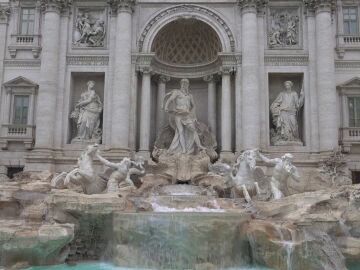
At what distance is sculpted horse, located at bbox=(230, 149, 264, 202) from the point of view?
779 inches

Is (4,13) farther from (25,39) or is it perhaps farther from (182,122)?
(182,122)

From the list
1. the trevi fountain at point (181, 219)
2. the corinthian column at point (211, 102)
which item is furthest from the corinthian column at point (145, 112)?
the corinthian column at point (211, 102)

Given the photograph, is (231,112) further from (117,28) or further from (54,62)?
(54,62)

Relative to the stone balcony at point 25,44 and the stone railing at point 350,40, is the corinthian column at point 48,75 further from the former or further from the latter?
the stone railing at point 350,40

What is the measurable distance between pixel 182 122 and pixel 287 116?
231 inches

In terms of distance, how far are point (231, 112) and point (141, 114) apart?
503 centimetres

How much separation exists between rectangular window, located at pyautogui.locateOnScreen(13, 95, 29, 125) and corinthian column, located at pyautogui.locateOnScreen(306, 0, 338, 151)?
16.5m

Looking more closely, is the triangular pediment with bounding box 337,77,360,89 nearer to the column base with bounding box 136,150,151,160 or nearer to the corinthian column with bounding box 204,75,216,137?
the corinthian column with bounding box 204,75,216,137

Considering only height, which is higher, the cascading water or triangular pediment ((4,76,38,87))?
triangular pediment ((4,76,38,87))

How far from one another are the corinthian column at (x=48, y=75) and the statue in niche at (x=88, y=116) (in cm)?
133

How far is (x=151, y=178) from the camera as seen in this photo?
21766 mm

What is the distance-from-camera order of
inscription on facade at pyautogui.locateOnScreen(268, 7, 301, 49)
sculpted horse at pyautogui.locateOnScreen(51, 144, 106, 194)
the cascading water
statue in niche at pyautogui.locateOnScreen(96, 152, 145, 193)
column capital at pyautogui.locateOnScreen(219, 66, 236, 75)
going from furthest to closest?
inscription on facade at pyautogui.locateOnScreen(268, 7, 301, 49), column capital at pyautogui.locateOnScreen(219, 66, 236, 75), statue in niche at pyautogui.locateOnScreen(96, 152, 145, 193), sculpted horse at pyautogui.locateOnScreen(51, 144, 106, 194), the cascading water

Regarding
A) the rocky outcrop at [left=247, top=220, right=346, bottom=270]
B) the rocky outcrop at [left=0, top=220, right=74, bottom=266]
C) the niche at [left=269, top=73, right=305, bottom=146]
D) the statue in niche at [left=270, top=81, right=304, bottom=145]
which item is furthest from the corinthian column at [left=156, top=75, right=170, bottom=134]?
the rocky outcrop at [left=247, top=220, right=346, bottom=270]

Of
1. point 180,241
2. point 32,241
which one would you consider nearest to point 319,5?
point 180,241
